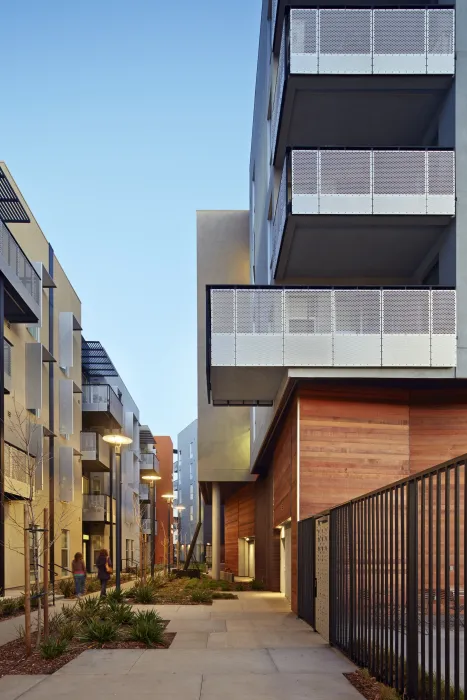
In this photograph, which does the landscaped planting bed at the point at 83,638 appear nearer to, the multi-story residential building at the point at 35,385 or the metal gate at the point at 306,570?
the metal gate at the point at 306,570

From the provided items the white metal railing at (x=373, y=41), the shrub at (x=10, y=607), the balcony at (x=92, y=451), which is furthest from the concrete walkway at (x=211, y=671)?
the balcony at (x=92, y=451)

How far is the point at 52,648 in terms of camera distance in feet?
39.7

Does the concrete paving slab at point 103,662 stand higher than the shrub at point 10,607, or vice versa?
the concrete paving slab at point 103,662

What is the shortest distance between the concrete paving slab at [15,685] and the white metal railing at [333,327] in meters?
8.35

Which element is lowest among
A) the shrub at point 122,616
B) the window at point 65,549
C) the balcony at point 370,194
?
the window at point 65,549

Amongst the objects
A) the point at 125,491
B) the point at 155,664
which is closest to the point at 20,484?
the point at 155,664

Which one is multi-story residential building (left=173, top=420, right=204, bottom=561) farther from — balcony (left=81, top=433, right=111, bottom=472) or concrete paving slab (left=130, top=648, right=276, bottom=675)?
concrete paving slab (left=130, top=648, right=276, bottom=675)

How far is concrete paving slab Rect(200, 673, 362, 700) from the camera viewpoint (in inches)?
368

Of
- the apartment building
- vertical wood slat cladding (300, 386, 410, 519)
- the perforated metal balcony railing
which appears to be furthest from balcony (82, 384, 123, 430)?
the perforated metal balcony railing

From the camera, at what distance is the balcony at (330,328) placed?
1717 cm

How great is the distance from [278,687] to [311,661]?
2.12m

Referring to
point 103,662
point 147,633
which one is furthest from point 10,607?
point 103,662

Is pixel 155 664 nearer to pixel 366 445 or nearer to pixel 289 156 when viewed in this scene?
pixel 366 445

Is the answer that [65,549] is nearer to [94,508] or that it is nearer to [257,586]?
[94,508]
